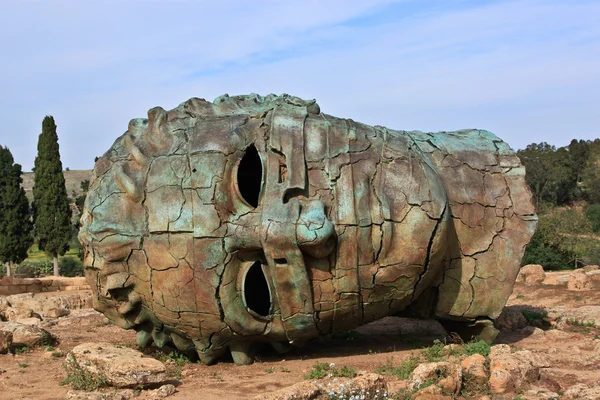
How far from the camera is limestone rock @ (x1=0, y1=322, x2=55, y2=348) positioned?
369 inches

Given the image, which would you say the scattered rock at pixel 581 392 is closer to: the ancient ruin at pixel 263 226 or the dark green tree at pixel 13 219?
the ancient ruin at pixel 263 226

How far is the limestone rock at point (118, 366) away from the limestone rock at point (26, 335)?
2.46 metres

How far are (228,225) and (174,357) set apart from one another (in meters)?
2.07

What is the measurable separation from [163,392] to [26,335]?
3.65 metres

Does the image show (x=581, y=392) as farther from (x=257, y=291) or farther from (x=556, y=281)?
(x=556, y=281)

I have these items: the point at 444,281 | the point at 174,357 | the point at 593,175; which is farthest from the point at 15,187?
the point at 593,175

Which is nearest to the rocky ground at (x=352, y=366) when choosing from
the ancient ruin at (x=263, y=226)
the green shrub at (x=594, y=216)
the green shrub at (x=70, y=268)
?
the ancient ruin at (x=263, y=226)

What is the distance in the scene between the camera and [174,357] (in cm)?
817

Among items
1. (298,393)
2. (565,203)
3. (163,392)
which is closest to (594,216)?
(565,203)

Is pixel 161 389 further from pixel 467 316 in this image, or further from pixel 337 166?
pixel 467 316

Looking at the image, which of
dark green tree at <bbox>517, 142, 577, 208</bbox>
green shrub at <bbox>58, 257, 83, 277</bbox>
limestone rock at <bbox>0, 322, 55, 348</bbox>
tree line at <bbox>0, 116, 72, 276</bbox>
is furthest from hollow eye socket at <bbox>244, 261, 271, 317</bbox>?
dark green tree at <bbox>517, 142, 577, 208</bbox>

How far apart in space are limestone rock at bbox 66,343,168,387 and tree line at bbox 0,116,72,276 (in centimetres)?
1843

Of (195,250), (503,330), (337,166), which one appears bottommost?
(503,330)

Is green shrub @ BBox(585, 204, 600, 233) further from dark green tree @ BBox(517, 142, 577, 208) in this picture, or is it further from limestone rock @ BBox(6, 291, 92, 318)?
limestone rock @ BBox(6, 291, 92, 318)
